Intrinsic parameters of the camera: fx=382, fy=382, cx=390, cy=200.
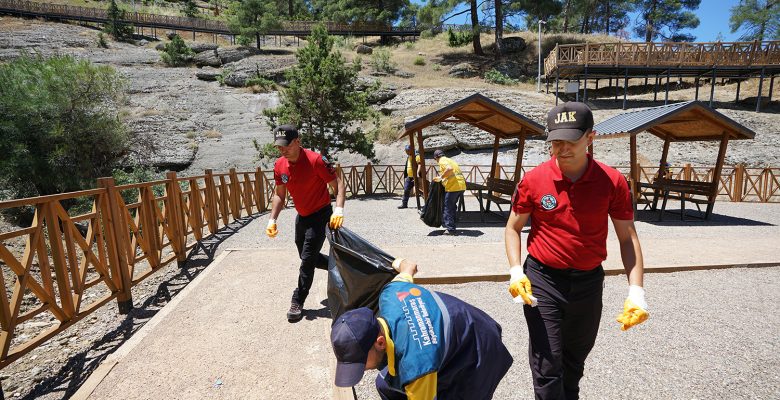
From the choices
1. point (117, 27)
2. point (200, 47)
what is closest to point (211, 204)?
point (200, 47)

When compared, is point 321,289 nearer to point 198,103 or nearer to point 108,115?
point 108,115

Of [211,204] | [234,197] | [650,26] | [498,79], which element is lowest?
[234,197]

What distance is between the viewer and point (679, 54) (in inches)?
867

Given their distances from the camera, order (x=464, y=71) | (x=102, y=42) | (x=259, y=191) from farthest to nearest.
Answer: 1. (x=102, y=42)
2. (x=464, y=71)
3. (x=259, y=191)

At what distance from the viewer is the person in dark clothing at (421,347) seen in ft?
4.74

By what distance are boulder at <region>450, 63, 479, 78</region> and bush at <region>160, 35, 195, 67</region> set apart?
79.5 feet

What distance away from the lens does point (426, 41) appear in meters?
44.0

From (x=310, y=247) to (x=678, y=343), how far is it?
3462 millimetres

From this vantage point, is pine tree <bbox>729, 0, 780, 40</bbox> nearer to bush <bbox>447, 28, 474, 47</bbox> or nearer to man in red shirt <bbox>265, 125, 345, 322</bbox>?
bush <bbox>447, 28, 474, 47</bbox>

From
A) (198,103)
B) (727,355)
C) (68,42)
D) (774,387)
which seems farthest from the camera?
(68,42)

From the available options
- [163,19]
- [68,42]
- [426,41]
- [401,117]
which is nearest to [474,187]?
[401,117]

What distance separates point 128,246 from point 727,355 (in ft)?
20.7

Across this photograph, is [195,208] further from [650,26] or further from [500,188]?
[650,26]

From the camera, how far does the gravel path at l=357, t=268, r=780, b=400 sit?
2.75 m
